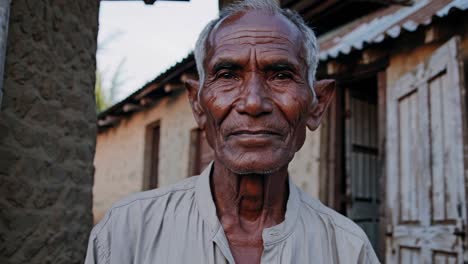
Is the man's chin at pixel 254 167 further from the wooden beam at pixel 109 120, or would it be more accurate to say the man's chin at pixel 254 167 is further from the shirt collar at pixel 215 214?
the wooden beam at pixel 109 120

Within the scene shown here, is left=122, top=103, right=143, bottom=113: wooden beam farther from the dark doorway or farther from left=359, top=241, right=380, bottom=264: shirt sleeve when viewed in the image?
left=359, top=241, right=380, bottom=264: shirt sleeve

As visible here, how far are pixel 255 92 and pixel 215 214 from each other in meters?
0.41

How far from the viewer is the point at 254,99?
161cm

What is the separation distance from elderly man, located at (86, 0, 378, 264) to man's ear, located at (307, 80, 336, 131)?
77 millimetres

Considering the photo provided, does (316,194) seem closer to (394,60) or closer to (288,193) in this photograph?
(394,60)

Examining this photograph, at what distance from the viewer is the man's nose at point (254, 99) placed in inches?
63.3

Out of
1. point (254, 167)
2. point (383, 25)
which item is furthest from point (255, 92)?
point (383, 25)

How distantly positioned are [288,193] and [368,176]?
522 centimetres

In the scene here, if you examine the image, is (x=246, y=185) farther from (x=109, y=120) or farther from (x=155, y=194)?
(x=109, y=120)

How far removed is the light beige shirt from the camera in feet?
5.16

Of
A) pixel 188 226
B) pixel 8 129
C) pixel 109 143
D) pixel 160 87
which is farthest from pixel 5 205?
pixel 109 143

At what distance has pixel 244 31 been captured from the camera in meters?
1.72

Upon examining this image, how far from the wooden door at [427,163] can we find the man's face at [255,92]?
119 inches

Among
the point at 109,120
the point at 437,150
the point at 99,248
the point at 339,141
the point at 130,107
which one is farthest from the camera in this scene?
the point at 109,120
